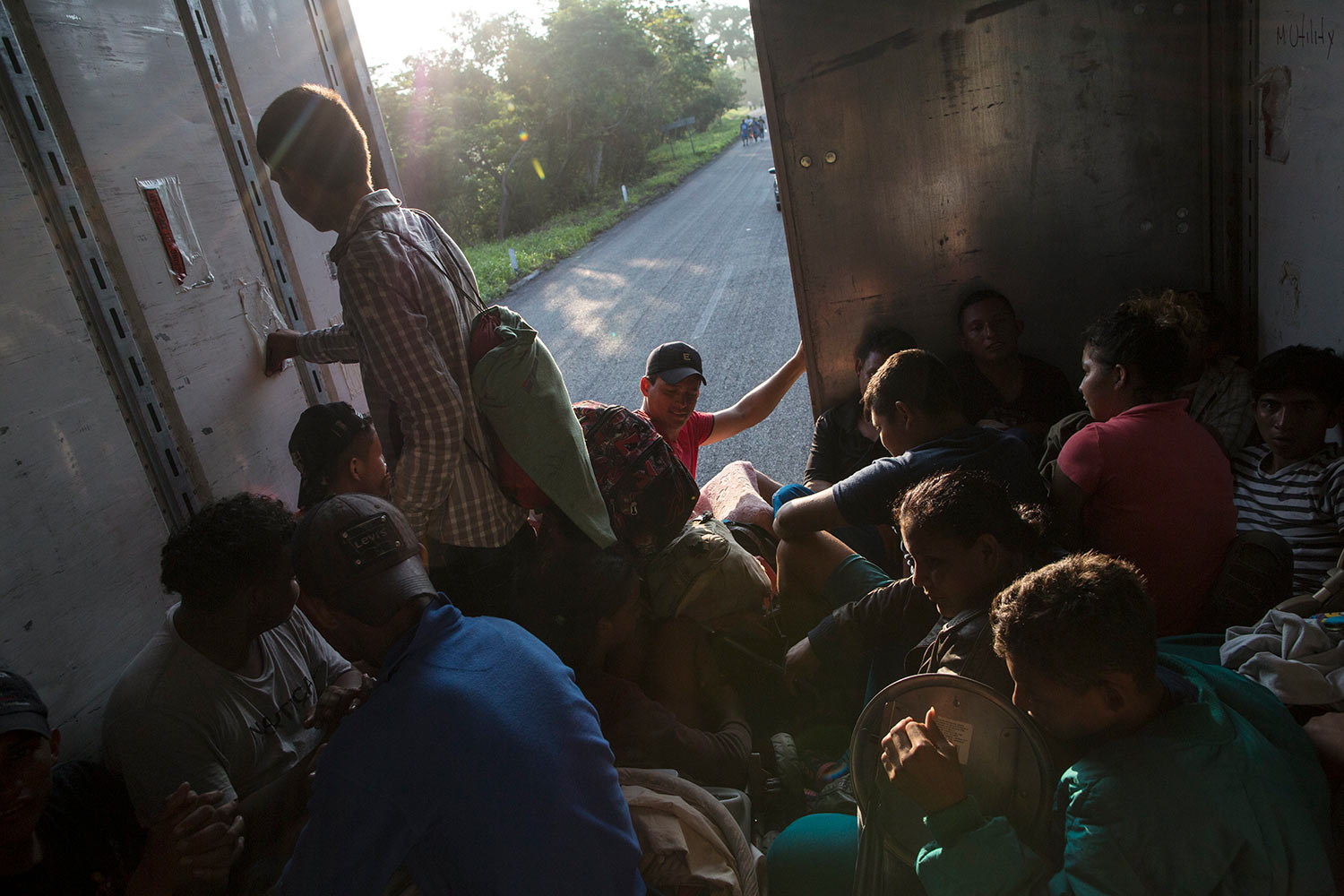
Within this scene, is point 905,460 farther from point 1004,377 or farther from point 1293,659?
point 1004,377

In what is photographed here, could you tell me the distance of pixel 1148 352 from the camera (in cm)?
240

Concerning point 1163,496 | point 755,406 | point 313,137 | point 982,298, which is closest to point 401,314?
point 313,137

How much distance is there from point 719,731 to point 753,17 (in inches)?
110

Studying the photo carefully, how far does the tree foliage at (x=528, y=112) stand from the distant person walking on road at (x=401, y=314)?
1841 cm

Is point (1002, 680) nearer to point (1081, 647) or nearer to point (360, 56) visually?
point (1081, 647)

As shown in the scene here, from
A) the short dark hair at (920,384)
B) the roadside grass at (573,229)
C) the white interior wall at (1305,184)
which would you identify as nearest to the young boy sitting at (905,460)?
the short dark hair at (920,384)

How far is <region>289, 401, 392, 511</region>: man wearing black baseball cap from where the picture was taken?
2506mm

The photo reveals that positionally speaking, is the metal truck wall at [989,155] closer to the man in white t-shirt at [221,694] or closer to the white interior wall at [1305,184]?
the white interior wall at [1305,184]

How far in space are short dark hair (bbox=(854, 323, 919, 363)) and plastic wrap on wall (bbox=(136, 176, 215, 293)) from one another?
8.08ft

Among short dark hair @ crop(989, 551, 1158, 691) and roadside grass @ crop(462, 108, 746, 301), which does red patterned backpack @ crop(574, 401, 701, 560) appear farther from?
roadside grass @ crop(462, 108, 746, 301)

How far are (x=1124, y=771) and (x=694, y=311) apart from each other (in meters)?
8.76

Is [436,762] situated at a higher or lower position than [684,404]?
higher

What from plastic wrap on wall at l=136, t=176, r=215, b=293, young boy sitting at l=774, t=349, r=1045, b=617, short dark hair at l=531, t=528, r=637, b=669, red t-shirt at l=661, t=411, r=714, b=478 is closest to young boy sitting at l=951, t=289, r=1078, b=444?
young boy sitting at l=774, t=349, r=1045, b=617

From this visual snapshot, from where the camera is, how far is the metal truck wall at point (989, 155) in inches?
129
